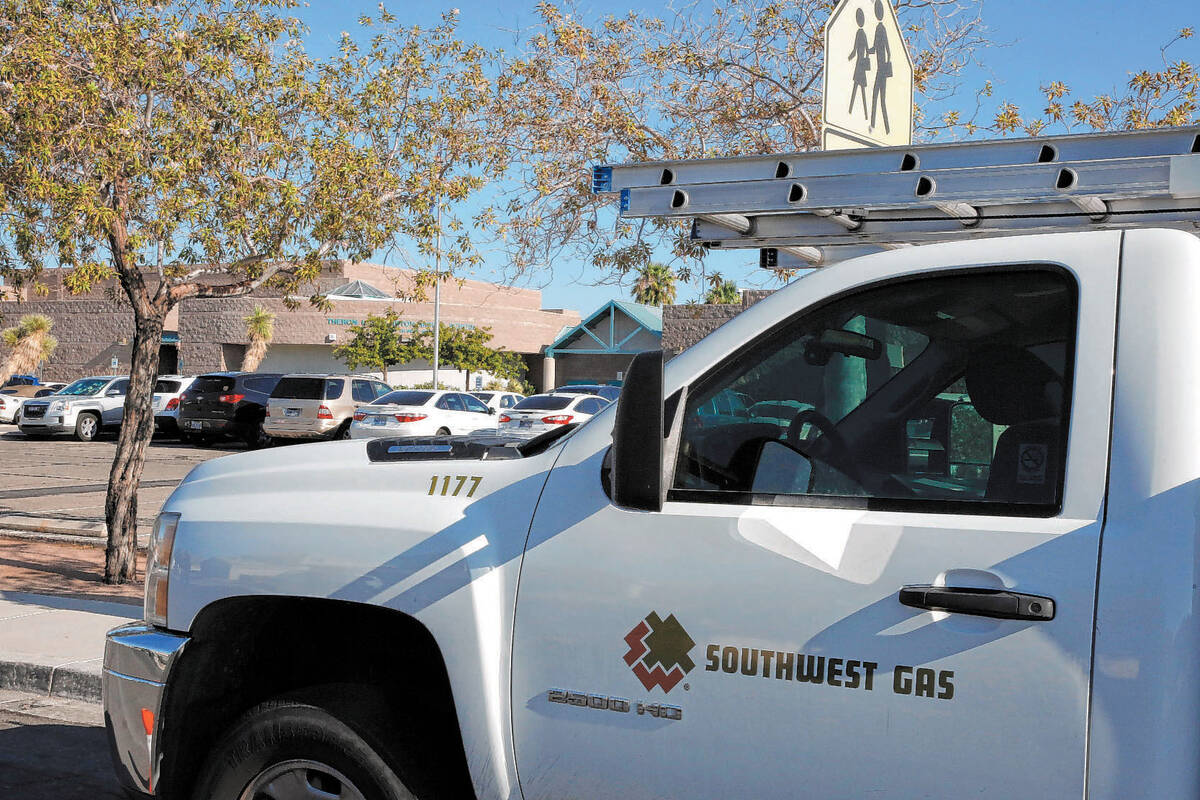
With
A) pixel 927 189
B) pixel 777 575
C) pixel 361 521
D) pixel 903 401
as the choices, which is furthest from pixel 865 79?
pixel 777 575

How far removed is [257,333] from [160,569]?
52.1 meters

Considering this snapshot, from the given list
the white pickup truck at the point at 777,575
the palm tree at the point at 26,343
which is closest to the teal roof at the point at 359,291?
the palm tree at the point at 26,343

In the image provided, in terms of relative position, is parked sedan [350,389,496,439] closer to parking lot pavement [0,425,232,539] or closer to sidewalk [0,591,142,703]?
parking lot pavement [0,425,232,539]

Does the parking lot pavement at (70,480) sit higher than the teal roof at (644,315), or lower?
lower

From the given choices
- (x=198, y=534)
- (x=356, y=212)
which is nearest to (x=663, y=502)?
(x=198, y=534)

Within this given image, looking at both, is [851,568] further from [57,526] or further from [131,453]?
[57,526]

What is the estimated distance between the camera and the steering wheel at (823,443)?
264 centimetres

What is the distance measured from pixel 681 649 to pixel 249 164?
901 centimetres

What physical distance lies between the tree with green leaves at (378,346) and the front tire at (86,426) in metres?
19.0

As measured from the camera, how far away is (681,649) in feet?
8.51

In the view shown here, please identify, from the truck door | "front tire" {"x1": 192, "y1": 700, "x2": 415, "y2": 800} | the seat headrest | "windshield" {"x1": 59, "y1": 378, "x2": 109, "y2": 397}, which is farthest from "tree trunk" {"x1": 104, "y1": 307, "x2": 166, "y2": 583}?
"windshield" {"x1": 59, "y1": 378, "x2": 109, "y2": 397}

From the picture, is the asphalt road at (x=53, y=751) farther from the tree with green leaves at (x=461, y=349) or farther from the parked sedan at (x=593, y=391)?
the tree with green leaves at (x=461, y=349)

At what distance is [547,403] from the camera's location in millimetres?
24500

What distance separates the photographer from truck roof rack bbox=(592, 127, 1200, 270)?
2.67 m
